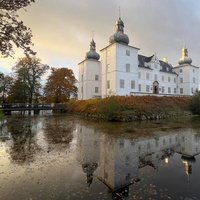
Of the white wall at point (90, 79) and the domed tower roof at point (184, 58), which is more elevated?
the domed tower roof at point (184, 58)

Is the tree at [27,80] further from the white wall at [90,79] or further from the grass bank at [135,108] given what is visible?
the grass bank at [135,108]

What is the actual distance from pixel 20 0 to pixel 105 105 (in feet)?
61.5

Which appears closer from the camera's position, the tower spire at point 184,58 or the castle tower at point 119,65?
the castle tower at point 119,65

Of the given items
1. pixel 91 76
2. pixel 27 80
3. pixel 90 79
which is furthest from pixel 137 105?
pixel 27 80

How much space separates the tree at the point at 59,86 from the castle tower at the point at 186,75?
27768 millimetres

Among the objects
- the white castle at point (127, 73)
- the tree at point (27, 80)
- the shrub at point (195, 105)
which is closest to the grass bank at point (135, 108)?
the shrub at point (195, 105)

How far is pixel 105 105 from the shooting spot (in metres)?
25.0

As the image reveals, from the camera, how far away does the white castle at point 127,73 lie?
37406mm

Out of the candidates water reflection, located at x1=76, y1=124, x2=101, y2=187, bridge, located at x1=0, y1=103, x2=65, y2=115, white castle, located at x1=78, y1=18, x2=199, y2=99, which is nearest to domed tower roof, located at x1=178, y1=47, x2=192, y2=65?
white castle, located at x1=78, y1=18, x2=199, y2=99

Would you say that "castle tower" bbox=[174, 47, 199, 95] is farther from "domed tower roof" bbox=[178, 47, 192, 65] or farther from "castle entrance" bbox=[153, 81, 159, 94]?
"castle entrance" bbox=[153, 81, 159, 94]

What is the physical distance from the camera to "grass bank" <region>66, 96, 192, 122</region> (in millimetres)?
23906

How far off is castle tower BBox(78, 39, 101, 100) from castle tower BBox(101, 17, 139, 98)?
761 centimetres

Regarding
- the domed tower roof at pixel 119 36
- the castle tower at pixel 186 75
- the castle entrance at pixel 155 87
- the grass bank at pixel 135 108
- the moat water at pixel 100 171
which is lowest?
the moat water at pixel 100 171

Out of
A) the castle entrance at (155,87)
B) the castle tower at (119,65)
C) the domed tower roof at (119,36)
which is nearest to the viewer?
the castle tower at (119,65)
